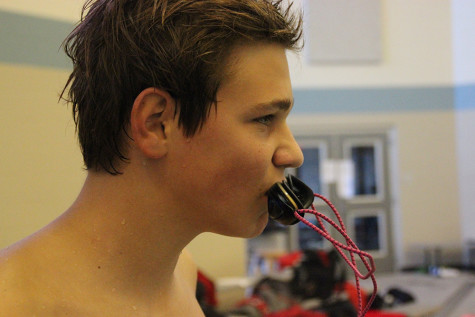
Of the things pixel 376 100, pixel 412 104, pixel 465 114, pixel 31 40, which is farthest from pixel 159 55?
pixel 465 114

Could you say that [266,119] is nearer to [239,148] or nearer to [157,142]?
[239,148]

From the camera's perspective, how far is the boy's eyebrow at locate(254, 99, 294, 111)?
2.55 feet

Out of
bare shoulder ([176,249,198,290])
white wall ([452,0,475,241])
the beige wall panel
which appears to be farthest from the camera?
white wall ([452,0,475,241])

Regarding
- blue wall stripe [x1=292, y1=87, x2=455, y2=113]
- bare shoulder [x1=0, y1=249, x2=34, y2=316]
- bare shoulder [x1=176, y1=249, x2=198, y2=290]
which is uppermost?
blue wall stripe [x1=292, y1=87, x2=455, y2=113]

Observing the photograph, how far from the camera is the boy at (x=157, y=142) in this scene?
752 millimetres

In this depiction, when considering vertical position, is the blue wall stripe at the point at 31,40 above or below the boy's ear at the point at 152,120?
above

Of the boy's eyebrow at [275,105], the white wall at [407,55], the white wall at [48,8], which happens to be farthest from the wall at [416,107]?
the boy's eyebrow at [275,105]

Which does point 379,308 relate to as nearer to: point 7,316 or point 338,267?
point 338,267

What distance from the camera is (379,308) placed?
319 cm

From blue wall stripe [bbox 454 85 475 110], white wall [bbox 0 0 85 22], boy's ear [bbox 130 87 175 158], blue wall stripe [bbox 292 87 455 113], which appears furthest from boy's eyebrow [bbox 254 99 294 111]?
blue wall stripe [bbox 454 85 475 110]

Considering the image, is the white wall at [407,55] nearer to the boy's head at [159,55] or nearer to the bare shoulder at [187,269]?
the bare shoulder at [187,269]

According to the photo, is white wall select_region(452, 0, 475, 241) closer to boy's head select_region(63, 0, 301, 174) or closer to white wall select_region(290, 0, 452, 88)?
white wall select_region(290, 0, 452, 88)

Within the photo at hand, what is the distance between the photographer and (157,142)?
0.77 metres

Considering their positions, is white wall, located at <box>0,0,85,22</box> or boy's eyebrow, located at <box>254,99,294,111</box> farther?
white wall, located at <box>0,0,85,22</box>
